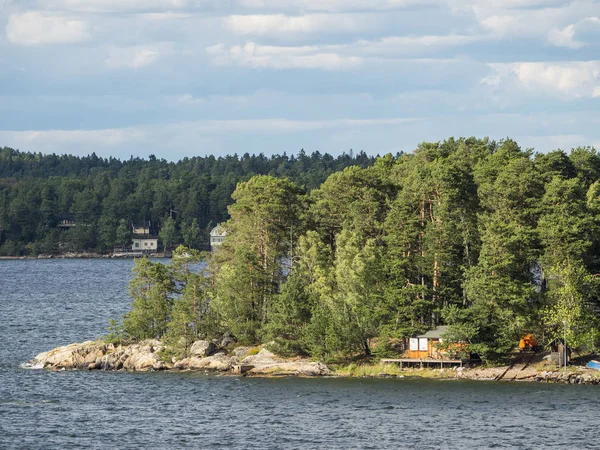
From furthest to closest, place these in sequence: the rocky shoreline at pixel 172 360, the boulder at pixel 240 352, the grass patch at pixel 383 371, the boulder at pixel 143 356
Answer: the boulder at pixel 143 356 < the boulder at pixel 240 352 < the rocky shoreline at pixel 172 360 < the grass patch at pixel 383 371

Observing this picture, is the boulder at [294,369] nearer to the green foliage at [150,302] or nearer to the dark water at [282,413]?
the dark water at [282,413]

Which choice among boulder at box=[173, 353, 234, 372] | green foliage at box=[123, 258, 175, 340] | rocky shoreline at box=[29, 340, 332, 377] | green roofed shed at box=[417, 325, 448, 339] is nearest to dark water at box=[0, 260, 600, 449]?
rocky shoreline at box=[29, 340, 332, 377]

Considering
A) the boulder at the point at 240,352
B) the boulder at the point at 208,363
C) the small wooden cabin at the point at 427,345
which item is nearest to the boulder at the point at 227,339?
the boulder at the point at 240,352

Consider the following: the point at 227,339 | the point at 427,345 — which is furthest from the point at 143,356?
the point at 427,345

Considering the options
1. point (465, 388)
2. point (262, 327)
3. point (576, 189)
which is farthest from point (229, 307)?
point (576, 189)

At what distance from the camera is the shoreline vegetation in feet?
270

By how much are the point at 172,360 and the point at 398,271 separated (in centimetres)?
2112

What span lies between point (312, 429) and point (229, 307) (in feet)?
86.5

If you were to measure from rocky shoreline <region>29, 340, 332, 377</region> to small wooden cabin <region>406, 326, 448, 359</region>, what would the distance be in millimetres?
7189

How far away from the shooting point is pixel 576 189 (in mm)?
86312

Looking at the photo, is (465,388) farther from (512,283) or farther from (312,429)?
(312,429)

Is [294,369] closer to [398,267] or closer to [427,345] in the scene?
[427,345]

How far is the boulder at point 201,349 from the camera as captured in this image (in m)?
90.0

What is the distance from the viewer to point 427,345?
83562 mm
